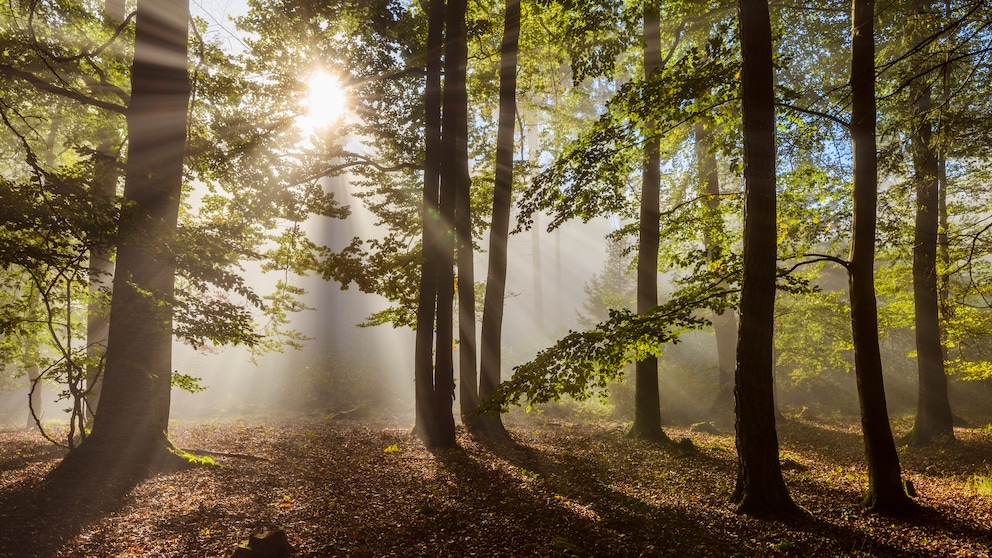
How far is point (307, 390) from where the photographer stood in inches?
1053

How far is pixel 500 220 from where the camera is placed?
40.8ft

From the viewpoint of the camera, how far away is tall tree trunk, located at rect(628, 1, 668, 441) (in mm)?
11633

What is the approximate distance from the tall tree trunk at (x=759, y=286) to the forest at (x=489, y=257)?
0.03m

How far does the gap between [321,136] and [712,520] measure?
12.8 metres

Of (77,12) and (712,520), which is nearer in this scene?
(712,520)

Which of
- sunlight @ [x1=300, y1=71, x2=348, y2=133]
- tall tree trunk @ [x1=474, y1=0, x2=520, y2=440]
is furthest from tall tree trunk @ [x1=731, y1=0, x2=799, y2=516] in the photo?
sunlight @ [x1=300, y1=71, x2=348, y2=133]

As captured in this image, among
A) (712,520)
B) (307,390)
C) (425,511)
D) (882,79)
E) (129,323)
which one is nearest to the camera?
(712,520)

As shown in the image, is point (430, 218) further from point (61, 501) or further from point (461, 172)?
point (61, 501)

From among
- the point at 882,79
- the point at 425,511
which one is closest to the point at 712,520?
the point at 425,511

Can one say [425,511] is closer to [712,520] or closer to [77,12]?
[712,520]

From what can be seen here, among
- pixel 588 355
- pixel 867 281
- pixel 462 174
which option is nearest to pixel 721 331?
pixel 462 174

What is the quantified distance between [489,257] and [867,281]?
23.6ft

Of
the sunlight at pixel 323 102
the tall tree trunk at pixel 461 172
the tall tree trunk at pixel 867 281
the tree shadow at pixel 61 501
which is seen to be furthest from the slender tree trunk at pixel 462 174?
the tall tree trunk at pixel 867 281

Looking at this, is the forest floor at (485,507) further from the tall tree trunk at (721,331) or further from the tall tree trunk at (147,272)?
the tall tree trunk at (721,331)
